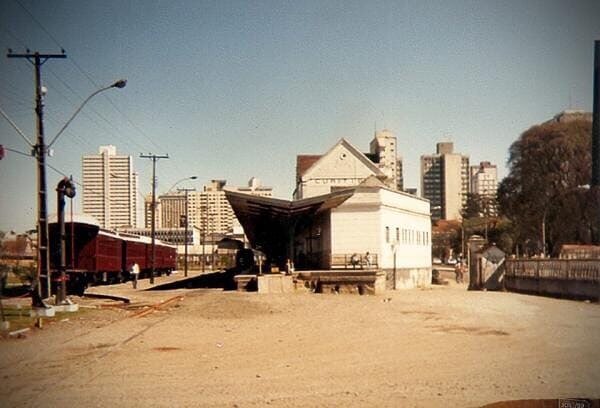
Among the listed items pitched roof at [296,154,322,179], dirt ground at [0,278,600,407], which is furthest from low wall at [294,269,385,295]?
pitched roof at [296,154,322,179]

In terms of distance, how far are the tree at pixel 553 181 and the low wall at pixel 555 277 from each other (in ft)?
15.0

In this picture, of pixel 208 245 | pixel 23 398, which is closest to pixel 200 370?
pixel 23 398

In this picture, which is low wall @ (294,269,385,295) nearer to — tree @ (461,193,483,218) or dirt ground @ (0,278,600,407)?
dirt ground @ (0,278,600,407)

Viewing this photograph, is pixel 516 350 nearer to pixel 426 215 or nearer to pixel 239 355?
pixel 239 355

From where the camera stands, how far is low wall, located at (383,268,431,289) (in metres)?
34.6

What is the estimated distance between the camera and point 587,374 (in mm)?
7984

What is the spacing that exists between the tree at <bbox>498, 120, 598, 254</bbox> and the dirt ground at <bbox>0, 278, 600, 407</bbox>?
15.6m

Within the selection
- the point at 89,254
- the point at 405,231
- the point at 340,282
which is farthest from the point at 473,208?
the point at 89,254

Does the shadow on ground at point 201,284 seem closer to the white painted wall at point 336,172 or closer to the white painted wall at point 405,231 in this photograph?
the white painted wall at point 405,231

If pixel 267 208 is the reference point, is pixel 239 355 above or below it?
below

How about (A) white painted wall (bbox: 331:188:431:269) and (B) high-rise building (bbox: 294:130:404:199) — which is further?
(B) high-rise building (bbox: 294:130:404:199)

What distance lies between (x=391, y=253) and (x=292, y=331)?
22375 millimetres

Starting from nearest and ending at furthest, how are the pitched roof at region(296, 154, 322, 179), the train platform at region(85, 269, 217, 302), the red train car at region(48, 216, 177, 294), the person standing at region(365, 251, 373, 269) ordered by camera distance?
the train platform at region(85, 269, 217, 302) < the red train car at region(48, 216, 177, 294) < the person standing at region(365, 251, 373, 269) < the pitched roof at region(296, 154, 322, 179)

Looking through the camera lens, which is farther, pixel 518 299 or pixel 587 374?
pixel 518 299
